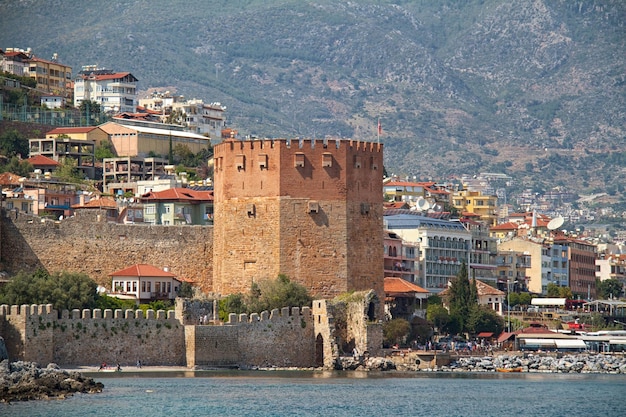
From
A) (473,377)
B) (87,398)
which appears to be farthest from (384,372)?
(87,398)

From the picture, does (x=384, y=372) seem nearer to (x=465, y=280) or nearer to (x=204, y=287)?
(x=204, y=287)

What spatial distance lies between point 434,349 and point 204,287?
34.2 feet

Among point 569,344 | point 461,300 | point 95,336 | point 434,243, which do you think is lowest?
point 569,344

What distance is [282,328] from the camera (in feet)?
209

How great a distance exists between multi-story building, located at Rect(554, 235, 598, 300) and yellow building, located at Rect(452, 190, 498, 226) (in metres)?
8.97

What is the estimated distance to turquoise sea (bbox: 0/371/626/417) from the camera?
164 ft

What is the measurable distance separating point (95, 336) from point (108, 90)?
7242 cm

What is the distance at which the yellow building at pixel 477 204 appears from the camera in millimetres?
127369

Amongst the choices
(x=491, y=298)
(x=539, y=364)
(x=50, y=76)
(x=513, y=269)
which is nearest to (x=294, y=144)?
(x=539, y=364)

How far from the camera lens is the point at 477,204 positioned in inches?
5153

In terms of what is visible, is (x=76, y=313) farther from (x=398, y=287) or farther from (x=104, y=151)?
(x=104, y=151)

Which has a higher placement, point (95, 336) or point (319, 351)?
point (95, 336)

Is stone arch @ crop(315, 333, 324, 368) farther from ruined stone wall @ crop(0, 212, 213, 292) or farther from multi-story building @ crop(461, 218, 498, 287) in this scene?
multi-story building @ crop(461, 218, 498, 287)

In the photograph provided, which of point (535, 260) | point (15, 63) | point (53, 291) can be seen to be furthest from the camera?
point (15, 63)
